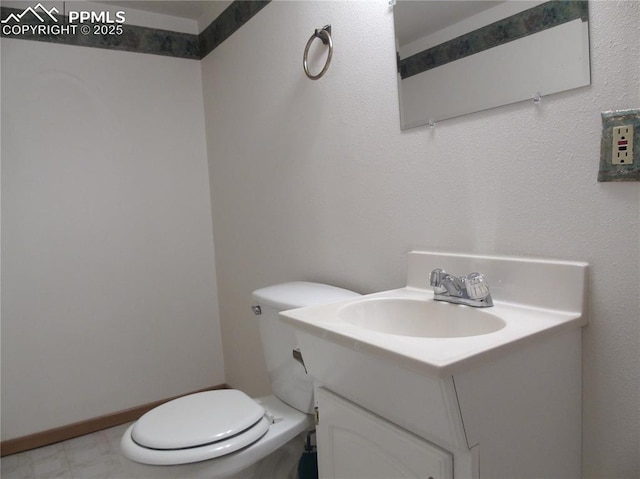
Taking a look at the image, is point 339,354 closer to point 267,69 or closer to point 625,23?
point 625,23

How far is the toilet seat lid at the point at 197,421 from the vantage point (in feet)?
4.09

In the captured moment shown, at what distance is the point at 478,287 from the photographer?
1.03 metres

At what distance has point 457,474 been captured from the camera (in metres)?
0.79

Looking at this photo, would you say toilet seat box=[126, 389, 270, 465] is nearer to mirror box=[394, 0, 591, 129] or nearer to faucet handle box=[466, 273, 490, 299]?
faucet handle box=[466, 273, 490, 299]

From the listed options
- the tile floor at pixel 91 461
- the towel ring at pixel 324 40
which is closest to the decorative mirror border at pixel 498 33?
the towel ring at pixel 324 40

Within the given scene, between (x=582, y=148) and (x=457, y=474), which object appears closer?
(x=457, y=474)

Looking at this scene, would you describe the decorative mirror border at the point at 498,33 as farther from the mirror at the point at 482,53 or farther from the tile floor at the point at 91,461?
the tile floor at the point at 91,461

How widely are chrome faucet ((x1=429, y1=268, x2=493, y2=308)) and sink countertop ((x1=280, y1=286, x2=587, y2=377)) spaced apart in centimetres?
2

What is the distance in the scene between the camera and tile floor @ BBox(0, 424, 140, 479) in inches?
75.9

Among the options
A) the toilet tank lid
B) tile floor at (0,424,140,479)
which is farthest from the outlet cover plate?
tile floor at (0,424,140,479)

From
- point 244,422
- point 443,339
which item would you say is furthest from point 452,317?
point 244,422

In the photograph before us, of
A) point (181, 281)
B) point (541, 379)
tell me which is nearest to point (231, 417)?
point (541, 379)

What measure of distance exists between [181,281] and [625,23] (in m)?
2.22

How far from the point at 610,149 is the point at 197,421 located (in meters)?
1.24
